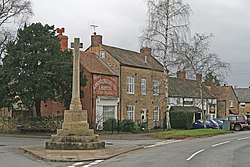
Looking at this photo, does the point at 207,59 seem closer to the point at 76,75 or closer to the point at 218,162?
the point at 76,75

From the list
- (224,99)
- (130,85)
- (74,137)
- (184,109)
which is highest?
(130,85)

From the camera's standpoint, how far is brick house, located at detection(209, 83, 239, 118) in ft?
241

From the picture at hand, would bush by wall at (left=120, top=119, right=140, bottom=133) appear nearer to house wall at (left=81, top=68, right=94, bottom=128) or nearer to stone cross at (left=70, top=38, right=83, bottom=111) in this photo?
house wall at (left=81, top=68, right=94, bottom=128)

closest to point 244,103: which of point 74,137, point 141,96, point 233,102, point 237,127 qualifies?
point 233,102

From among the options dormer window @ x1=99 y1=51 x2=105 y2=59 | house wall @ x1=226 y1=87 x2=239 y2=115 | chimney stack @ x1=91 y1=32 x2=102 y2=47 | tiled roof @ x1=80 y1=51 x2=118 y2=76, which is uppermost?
chimney stack @ x1=91 y1=32 x2=102 y2=47

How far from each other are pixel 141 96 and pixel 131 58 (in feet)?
15.5

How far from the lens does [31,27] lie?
131ft

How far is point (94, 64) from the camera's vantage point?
47.8 metres

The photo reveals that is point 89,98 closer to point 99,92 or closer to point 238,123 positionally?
point 99,92

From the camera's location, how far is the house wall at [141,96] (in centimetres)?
4891

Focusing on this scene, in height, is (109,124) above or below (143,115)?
below

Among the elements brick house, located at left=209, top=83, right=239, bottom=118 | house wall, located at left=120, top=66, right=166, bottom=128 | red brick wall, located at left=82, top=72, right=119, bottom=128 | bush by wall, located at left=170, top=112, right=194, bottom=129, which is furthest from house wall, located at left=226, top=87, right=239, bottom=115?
red brick wall, located at left=82, top=72, right=119, bottom=128

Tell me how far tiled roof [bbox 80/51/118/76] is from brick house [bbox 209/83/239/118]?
2909cm

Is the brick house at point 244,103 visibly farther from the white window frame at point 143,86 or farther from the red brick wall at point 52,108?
the red brick wall at point 52,108
